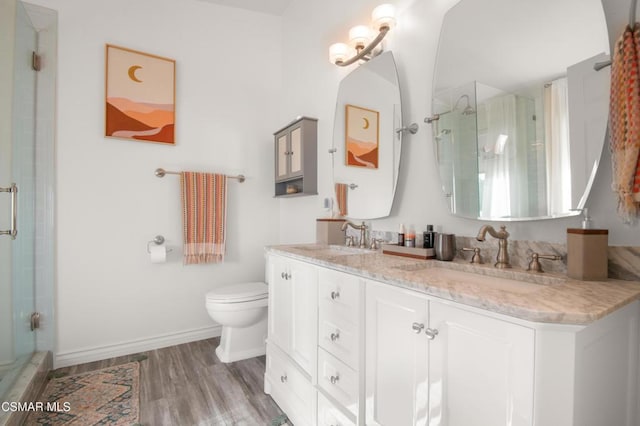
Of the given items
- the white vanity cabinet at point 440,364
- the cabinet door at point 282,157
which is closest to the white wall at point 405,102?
the cabinet door at point 282,157

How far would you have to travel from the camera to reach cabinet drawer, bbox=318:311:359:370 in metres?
1.22

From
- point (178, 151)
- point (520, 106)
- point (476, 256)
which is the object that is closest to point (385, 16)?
point (520, 106)

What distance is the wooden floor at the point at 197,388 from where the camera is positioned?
1686mm

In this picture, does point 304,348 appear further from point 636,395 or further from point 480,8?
point 480,8

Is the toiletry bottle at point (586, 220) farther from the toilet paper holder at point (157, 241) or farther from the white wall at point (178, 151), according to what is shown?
the toilet paper holder at point (157, 241)

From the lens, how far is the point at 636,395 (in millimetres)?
886

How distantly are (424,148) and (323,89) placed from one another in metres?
1.17

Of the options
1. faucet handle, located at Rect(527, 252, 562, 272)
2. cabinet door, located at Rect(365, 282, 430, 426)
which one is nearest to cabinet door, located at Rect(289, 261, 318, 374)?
cabinet door, located at Rect(365, 282, 430, 426)

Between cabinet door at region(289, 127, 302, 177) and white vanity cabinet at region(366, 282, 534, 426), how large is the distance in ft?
5.16

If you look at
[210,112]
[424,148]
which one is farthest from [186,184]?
[424,148]

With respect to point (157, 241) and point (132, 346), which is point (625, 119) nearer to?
point (157, 241)

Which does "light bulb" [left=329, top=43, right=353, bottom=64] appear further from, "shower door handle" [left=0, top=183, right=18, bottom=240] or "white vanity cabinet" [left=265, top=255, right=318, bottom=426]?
"shower door handle" [left=0, top=183, right=18, bottom=240]

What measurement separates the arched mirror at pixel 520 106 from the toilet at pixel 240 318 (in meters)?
1.61

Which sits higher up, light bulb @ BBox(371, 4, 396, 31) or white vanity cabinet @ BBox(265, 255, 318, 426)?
light bulb @ BBox(371, 4, 396, 31)
